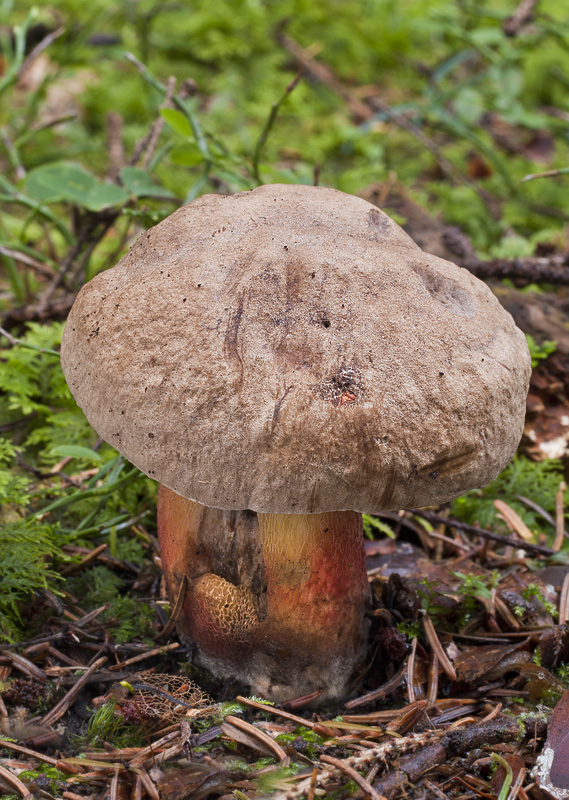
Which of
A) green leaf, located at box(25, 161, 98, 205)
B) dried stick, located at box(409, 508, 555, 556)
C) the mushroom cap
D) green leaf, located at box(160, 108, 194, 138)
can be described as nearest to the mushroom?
the mushroom cap

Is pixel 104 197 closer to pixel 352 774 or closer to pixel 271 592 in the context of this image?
pixel 271 592

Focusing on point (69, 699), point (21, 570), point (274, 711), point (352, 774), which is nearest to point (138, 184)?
point (21, 570)

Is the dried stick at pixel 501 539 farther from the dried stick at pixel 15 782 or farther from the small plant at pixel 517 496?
the dried stick at pixel 15 782

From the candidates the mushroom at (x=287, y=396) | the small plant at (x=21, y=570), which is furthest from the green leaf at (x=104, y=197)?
the small plant at (x=21, y=570)

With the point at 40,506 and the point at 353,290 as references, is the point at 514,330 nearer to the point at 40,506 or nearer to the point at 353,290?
the point at 353,290

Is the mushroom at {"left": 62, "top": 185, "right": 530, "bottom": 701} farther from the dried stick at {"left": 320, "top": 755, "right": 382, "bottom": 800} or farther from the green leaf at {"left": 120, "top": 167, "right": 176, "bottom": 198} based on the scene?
the green leaf at {"left": 120, "top": 167, "right": 176, "bottom": 198}

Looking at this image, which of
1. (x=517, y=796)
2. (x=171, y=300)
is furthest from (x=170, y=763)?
(x=171, y=300)
